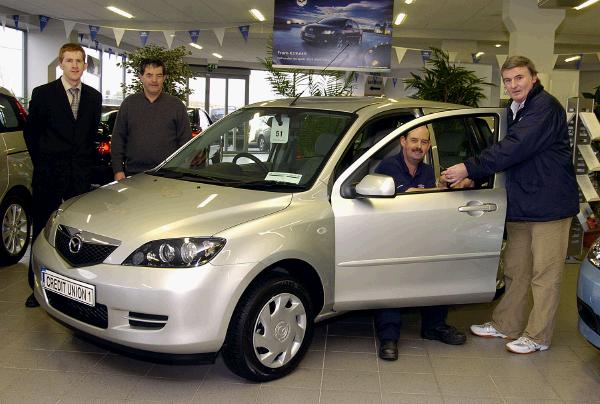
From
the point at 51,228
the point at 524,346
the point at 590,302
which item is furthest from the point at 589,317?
the point at 51,228

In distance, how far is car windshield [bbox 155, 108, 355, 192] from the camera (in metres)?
3.50

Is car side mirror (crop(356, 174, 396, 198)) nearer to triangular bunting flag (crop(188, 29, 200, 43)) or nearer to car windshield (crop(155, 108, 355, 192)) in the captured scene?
car windshield (crop(155, 108, 355, 192))

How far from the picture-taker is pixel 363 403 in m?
3.10

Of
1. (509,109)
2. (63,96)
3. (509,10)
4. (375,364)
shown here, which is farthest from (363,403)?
(509,10)

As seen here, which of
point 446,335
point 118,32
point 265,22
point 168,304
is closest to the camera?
point 168,304

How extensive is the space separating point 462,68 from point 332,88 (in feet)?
5.53

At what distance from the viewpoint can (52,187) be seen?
4430 millimetres

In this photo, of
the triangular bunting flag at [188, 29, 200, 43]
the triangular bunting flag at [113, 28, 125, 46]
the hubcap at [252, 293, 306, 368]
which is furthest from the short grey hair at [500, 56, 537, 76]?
the triangular bunting flag at [113, 28, 125, 46]

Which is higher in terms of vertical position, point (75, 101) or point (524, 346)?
point (75, 101)

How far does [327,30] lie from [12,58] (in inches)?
457

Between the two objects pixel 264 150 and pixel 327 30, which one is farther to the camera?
pixel 327 30

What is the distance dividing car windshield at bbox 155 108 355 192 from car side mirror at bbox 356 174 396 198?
0.93ft

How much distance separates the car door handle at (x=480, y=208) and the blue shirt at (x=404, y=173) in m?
0.26

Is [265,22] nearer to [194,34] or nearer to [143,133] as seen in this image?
[194,34]
